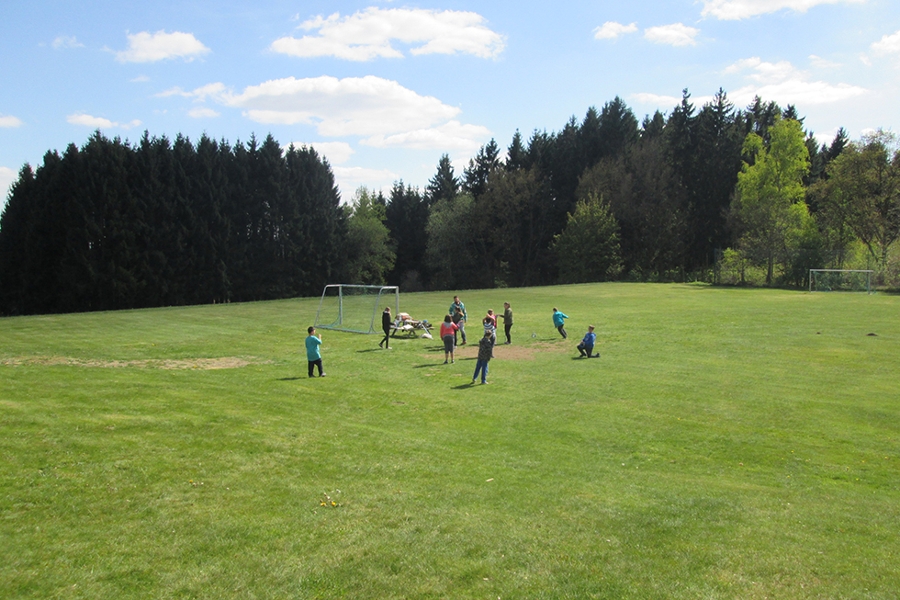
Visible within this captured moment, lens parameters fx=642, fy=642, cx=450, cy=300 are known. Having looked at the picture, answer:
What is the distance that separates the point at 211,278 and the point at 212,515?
183ft

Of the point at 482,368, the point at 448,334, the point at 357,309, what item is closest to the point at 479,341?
the point at 448,334

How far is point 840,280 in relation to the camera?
52969 millimetres

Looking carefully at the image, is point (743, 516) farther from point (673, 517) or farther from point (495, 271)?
point (495, 271)

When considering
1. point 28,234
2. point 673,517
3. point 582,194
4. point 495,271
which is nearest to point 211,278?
point 28,234

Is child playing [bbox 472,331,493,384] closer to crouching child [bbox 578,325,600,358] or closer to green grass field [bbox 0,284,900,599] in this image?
green grass field [bbox 0,284,900,599]

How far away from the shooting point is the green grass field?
24.7 ft

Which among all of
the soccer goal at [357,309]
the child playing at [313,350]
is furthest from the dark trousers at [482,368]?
the soccer goal at [357,309]

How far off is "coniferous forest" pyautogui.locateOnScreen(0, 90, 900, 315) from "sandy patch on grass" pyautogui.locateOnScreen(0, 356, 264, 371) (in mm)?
35033

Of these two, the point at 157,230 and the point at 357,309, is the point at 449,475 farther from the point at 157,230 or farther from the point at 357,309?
the point at 157,230

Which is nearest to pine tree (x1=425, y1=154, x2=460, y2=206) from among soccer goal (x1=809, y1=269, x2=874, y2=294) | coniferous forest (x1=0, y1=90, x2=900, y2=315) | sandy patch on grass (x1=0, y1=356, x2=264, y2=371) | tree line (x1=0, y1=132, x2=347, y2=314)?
coniferous forest (x1=0, y1=90, x2=900, y2=315)

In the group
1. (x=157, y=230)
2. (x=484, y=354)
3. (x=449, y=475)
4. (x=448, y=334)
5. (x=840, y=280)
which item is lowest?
(x=449, y=475)

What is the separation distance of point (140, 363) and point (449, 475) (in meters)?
15.1

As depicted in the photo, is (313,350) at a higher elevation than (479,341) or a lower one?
higher

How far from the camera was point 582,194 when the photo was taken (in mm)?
79562
